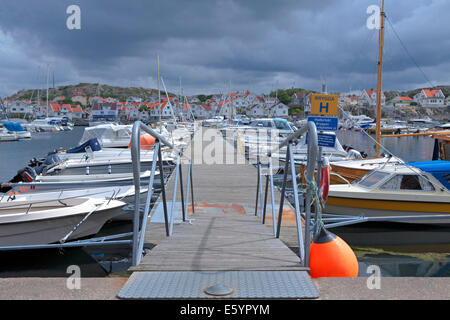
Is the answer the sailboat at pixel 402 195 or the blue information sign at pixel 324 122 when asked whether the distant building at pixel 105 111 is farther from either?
the sailboat at pixel 402 195

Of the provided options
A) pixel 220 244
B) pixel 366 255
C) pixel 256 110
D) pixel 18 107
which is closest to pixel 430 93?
pixel 256 110

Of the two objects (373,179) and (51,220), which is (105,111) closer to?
(373,179)

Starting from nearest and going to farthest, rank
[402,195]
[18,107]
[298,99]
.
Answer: [402,195] < [18,107] < [298,99]

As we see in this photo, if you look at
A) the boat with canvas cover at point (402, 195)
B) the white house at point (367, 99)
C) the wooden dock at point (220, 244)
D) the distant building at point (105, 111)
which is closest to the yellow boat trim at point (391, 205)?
the boat with canvas cover at point (402, 195)

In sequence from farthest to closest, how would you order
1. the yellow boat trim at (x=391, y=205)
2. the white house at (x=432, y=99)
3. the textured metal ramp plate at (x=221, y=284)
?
the white house at (x=432, y=99) < the yellow boat trim at (x=391, y=205) < the textured metal ramp plate at (x=221, y=284)

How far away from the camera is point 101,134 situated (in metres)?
23.8

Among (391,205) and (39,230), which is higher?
(391,205)

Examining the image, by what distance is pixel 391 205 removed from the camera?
9828 mm

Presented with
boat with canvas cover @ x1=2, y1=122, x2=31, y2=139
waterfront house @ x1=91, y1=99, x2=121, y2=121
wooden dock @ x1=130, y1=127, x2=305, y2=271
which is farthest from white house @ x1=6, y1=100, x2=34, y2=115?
wooden dock @ x1=130, y1=127, x2=305, y2=271

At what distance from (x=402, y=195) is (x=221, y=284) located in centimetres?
854

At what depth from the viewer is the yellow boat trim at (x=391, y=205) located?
9562mm

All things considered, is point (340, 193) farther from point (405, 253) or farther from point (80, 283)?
point (80, 283)

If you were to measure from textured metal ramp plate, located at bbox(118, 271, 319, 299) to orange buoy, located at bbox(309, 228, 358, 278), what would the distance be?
63 cm
